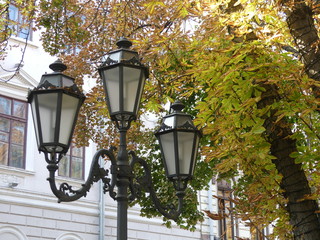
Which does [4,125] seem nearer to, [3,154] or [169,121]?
[3,154]

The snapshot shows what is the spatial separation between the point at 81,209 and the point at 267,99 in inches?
460

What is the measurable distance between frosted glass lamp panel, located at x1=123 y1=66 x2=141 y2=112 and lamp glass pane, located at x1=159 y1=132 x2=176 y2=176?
717mm

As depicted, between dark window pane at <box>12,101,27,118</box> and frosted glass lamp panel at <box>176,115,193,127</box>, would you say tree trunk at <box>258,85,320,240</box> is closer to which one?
frosted glass lamp panel at <box>176,115,193,127</box>

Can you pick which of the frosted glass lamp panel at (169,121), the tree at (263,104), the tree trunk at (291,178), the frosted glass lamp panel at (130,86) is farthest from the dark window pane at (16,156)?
the frosted glass lamp panel at (130,86)

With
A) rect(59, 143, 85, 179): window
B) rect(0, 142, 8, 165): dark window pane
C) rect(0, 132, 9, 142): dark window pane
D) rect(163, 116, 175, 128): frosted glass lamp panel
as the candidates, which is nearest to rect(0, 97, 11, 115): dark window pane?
rect(0, 132, 9, 142): dark window pane

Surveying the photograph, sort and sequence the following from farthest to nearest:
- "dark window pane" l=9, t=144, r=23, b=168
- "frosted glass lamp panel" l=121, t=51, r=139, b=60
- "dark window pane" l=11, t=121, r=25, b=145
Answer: "dark window pane" l=11, t=121, r=25, b=145 → "dark window pane" l=9, t=144, r=23, b=168 → "frosted glass lamp panel" l=121, t=51, r=139, b=60

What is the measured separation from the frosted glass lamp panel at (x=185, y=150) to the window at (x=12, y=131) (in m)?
11.1

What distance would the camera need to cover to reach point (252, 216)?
24.2 feet

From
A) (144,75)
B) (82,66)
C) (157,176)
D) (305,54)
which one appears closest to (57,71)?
(144,75)

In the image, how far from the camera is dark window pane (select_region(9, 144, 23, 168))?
16938 millimetres

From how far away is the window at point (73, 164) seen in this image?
1812 cm

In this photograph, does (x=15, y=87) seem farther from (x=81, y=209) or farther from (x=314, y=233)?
(x=314, y=233)

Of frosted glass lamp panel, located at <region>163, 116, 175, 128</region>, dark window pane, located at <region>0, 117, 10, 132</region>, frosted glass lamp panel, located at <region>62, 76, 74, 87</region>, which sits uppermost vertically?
dark window pane, located at <region>0, 117, 10, 132</region>

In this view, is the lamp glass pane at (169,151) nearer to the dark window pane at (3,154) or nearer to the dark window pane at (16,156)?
the dark window pane at (3,154)
